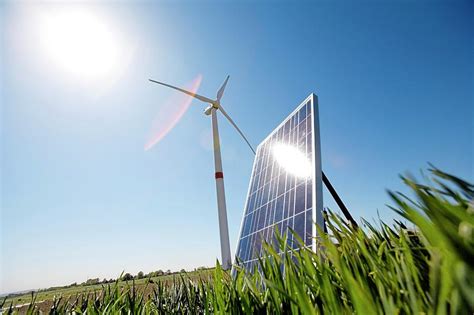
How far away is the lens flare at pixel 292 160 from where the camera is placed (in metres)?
6.78

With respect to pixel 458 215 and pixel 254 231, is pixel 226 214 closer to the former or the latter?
pixel 254 231

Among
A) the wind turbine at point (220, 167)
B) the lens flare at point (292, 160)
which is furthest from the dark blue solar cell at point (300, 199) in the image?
the wind turbine at point (220, 167)

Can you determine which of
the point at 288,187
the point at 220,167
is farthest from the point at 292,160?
the point at 220,167

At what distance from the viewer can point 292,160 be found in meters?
8.24

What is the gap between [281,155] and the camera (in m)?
9.82

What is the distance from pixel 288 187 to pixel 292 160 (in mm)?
1021

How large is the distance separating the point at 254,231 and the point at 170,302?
723 cm

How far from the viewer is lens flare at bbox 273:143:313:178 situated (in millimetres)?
6781

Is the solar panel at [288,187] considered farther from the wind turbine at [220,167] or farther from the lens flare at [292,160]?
the wind turbine at [220,167]

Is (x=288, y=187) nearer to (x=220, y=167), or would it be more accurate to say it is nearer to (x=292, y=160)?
(x=292, y=160)

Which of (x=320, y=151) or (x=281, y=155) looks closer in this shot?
(x=320, y=151)

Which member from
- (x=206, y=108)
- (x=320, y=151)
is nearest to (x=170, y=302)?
(x=320, y=151)

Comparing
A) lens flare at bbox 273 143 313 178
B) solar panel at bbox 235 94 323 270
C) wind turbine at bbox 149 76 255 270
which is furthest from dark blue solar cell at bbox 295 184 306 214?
wind turbine at bbox 149 76 255 270

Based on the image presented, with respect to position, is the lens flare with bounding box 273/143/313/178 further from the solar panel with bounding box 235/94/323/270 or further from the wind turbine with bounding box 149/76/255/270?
the wind turbine with bounding box 149/76/255/270
